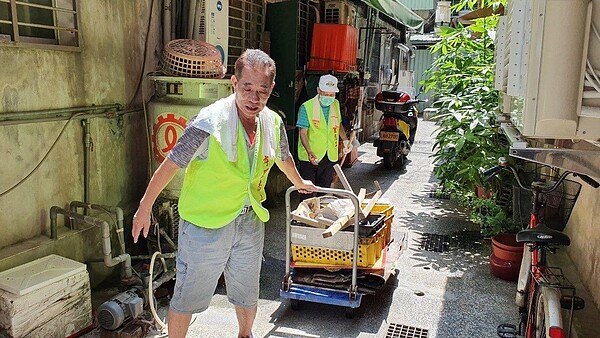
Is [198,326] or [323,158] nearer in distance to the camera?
[198,326]

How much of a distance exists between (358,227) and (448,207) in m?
4.04

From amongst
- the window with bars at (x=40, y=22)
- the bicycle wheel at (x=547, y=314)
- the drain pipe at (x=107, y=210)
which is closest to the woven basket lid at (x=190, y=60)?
the window with bars at (x=40, y=22)

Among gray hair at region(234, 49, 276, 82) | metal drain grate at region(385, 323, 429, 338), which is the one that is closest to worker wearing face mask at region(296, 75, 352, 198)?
metal drain grate at region(385, 323, 429, 338)

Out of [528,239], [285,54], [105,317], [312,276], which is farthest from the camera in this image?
[285,54]

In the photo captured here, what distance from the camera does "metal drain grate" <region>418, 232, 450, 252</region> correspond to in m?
5.78

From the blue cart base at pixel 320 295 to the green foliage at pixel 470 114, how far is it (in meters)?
2.26

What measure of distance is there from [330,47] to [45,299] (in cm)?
574

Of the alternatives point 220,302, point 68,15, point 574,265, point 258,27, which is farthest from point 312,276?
point 258,27

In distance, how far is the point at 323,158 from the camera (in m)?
5.81

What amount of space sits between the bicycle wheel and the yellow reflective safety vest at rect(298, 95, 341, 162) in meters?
2.99

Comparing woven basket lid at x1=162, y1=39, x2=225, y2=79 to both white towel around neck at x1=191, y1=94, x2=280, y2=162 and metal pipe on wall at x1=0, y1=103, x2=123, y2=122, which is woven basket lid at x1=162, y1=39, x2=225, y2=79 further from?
white towel around neck at x1=191, y1=94, x2=280, y2=162

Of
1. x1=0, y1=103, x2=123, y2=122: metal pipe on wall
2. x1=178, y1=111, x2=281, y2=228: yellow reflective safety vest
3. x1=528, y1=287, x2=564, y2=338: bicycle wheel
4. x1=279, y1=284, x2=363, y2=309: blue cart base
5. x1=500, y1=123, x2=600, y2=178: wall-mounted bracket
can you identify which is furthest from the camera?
x1=279, y1=284, x2=363, y2=309: blue cart base

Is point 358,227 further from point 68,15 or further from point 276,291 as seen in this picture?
point 68,15

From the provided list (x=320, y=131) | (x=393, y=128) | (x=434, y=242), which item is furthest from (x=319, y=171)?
(x=393, y=128)
